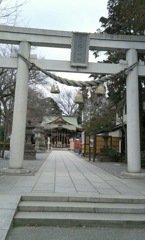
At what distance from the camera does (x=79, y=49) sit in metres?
12.2

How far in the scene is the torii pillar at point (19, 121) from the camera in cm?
1179

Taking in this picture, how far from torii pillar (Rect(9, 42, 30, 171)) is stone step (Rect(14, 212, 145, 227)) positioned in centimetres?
546

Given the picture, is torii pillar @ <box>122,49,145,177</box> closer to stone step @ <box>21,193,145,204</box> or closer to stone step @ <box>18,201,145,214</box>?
stone step @ <box>21,193,145,204</box>

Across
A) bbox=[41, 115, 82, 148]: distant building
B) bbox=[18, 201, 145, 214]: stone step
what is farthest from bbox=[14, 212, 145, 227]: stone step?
bbox=[41, 115, 82, 148]: distant building

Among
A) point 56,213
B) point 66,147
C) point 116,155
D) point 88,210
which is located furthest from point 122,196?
point 66,147

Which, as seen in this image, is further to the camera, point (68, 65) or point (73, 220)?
point (68, 65)

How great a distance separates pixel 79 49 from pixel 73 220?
25.1ft

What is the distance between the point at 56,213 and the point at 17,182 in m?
3.16

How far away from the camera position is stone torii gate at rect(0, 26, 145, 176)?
11.9 meters

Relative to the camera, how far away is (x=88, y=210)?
6.68 meters

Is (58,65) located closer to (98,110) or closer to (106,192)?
(106,192)

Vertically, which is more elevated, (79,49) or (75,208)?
(79,49)

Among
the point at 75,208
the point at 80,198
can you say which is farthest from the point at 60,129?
the point at 75,208

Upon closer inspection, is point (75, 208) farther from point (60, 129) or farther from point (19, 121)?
point (60, 129)
